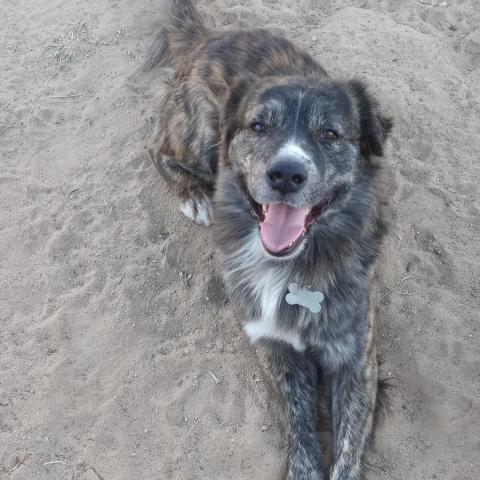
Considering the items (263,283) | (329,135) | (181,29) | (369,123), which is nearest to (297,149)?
(329,135)

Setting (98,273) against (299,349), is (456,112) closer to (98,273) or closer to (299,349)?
(299,349)

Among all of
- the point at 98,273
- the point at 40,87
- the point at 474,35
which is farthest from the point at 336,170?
the point at 40,87

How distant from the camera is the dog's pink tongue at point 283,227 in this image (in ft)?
11.2

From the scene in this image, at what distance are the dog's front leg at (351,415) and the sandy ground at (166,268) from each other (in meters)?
0.20

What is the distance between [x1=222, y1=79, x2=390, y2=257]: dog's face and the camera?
3.31 meters

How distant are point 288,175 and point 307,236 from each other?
19.8 inches

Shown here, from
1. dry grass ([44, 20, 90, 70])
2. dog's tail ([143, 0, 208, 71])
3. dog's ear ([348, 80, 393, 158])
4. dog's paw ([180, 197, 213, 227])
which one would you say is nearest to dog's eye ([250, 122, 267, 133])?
dog's ear ([348, 80, 393, 158])

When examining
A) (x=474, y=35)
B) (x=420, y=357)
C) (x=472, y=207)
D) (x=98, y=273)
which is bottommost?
(x=98, y=273)

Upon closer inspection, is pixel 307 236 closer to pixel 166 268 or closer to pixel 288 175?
pixel 288 175

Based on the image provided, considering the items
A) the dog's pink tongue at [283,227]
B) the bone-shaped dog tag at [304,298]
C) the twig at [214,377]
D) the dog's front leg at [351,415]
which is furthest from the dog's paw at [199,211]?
the dog's front leg at [351,415]

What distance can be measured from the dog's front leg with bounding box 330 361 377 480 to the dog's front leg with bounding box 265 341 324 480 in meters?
0.14

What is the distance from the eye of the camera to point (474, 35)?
5734 mm

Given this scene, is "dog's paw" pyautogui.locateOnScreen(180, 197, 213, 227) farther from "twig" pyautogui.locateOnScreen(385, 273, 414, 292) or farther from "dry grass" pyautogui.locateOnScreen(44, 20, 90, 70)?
Result: "dry grass" pyautogui.locateOnScreen(44, 20, 90, 70)

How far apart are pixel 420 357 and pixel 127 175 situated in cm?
279
